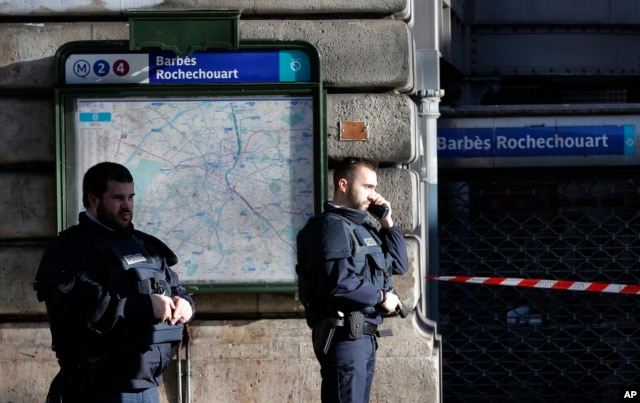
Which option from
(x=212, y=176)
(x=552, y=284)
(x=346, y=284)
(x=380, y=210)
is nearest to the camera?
(x=346, y=284)

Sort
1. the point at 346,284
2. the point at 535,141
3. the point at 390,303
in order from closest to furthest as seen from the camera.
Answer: the point at 346,284
the point at 390,303
the point at 535,141

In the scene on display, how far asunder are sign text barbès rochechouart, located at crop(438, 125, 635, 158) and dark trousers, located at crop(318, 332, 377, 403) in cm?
382

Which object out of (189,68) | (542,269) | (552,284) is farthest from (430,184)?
(189,68)

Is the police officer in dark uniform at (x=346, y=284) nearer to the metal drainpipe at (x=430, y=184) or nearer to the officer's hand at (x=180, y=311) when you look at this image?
the officer's hand at (x=180, y=311)

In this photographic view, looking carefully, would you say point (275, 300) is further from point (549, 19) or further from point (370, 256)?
point (549, 19)

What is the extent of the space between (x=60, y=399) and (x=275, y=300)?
9.69 ft

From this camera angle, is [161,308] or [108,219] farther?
[108,219]

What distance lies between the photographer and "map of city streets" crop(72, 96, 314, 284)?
25.9 ft

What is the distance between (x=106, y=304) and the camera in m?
5.04

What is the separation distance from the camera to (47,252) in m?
5.12

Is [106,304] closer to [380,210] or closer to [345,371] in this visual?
[345,371]

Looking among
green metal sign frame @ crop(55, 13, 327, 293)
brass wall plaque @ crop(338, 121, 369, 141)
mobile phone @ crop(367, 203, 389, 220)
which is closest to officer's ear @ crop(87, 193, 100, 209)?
mobile phone @ crop(367, 203, 389, 220)

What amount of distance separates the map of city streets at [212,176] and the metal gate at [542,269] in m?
2.45

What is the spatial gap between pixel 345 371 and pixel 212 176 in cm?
208
